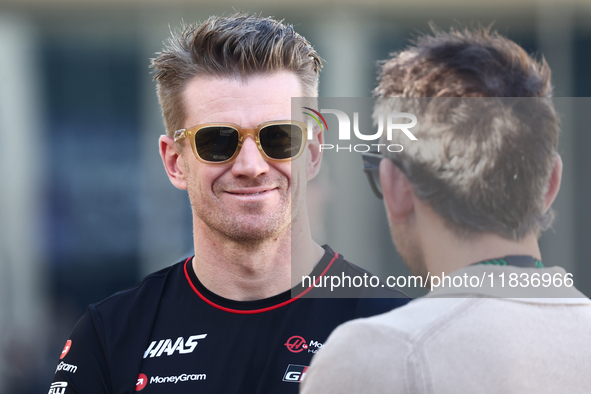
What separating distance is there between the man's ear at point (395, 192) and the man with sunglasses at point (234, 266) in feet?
2.18

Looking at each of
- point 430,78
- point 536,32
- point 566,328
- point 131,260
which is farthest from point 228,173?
point 536,32

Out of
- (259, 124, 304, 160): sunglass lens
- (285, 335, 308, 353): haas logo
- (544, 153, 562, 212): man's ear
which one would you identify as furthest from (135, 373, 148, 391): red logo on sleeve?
(544, 153, 562, 212): man's ear

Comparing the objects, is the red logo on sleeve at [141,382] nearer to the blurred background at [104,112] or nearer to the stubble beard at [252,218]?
the stubble beard at [252,218]

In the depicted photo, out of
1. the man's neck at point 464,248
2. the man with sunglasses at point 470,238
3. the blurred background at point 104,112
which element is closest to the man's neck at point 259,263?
the man with sunglasses at point 470,238

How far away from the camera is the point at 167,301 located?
199 cm

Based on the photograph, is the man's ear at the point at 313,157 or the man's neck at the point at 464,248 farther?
the man's ear at the point at 313,157

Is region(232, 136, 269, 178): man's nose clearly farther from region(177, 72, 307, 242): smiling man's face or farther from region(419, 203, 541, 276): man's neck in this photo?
region(419, 203, 541, 276): man's neck

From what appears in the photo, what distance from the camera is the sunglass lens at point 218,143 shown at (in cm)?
185

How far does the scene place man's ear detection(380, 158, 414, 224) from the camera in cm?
117

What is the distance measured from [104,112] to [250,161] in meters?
4.15

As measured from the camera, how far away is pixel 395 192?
46.9 inches

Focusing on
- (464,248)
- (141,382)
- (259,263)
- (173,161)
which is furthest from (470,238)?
(173,161)

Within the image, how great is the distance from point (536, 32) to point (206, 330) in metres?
5.11

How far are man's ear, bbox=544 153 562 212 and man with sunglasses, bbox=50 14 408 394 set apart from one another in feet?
→ 2.38
